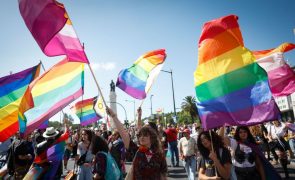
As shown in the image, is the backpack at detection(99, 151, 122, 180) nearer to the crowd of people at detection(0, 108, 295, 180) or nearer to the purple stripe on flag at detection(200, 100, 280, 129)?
the crowd of people at detection(0, 108, 295, 180)

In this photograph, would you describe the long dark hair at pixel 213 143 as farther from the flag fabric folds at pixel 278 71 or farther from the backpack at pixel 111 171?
the flag fabric folds at pixel 278 71

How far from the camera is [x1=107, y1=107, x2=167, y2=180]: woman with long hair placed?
3688 millimetres

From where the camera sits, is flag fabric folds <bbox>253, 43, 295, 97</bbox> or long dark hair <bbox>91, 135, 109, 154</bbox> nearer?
long dark hair <bbox>91, 135, 109, 154</bbox>

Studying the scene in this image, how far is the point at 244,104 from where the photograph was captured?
451 centimetres

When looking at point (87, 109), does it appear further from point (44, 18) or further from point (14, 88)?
point (44, 18)

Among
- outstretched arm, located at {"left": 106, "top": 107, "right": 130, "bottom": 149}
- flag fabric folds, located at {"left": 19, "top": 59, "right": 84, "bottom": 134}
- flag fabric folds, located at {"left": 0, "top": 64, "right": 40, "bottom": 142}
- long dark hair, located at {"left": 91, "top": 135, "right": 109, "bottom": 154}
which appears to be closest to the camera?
outstretched arm, located at {"left": 106, "top": 107, "right": 130, "bottom": 149}

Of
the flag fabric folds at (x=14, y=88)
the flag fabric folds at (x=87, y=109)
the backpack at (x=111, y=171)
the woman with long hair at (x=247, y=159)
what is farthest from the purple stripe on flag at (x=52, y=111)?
the flag fabric folds at (x=87, y=109)

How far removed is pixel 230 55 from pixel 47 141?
3.94 meters

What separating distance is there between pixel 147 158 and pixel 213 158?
91cm

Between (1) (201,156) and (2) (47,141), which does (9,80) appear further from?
(1) (201,156)

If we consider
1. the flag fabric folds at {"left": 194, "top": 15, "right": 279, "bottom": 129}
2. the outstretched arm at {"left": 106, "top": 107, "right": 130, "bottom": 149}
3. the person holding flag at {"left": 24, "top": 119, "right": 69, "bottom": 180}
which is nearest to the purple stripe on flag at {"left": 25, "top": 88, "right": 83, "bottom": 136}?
the person holding flag at {"left": 24, "top": 119, "right": 69, "bottom": 180}

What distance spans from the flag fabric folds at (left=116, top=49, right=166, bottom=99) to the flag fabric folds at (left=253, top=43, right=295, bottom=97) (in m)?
2.80

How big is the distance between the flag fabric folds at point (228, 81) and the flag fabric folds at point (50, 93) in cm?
286

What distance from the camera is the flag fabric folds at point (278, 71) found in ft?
23.4
